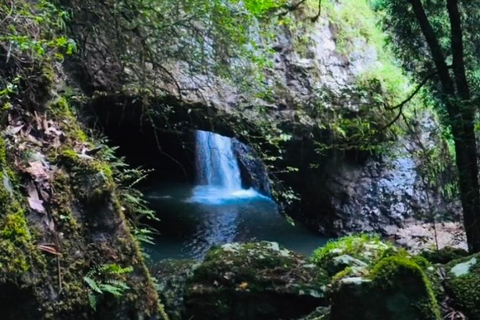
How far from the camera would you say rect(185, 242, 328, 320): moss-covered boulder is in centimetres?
414

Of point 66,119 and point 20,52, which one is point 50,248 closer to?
point 66,119

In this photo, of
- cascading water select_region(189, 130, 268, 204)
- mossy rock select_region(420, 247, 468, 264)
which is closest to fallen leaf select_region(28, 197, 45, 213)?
mossy rock select_region(420, 247, 468, 264)

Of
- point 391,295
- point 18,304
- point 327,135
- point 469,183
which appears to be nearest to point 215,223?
point 327,135

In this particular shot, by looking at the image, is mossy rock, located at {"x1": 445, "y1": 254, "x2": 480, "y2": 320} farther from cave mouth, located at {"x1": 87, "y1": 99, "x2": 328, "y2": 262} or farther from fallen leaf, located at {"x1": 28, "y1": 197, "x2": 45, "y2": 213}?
cave mouth, located at {"x1": 87, "y1": 99, "x2": 328, "y2": 262}

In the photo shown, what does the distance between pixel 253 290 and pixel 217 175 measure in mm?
10045

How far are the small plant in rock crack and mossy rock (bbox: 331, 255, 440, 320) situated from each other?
1168 mm

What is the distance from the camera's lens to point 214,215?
37.3 feet

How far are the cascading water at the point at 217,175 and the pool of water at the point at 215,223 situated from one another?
0.03 metres

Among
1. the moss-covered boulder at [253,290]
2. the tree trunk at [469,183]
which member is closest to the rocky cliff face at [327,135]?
the tree trunk at [469,183]

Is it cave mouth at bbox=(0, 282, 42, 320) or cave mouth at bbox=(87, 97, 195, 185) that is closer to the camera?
cave mouth at bbox=(0, 282, 42, 320)

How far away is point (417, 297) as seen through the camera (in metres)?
2.57

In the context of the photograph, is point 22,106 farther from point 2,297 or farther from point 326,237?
point 326,237

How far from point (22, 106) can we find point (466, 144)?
13.9 ft

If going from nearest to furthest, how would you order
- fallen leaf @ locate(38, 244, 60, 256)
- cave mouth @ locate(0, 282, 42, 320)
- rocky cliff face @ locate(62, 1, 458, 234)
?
1. cave mouth @ locate(0, 282, 42, 320)
2. fallen leaf @ locate(38, 244, 60, 256)
3. rocky cliff face @ locate(62, 1, 458, 234)
